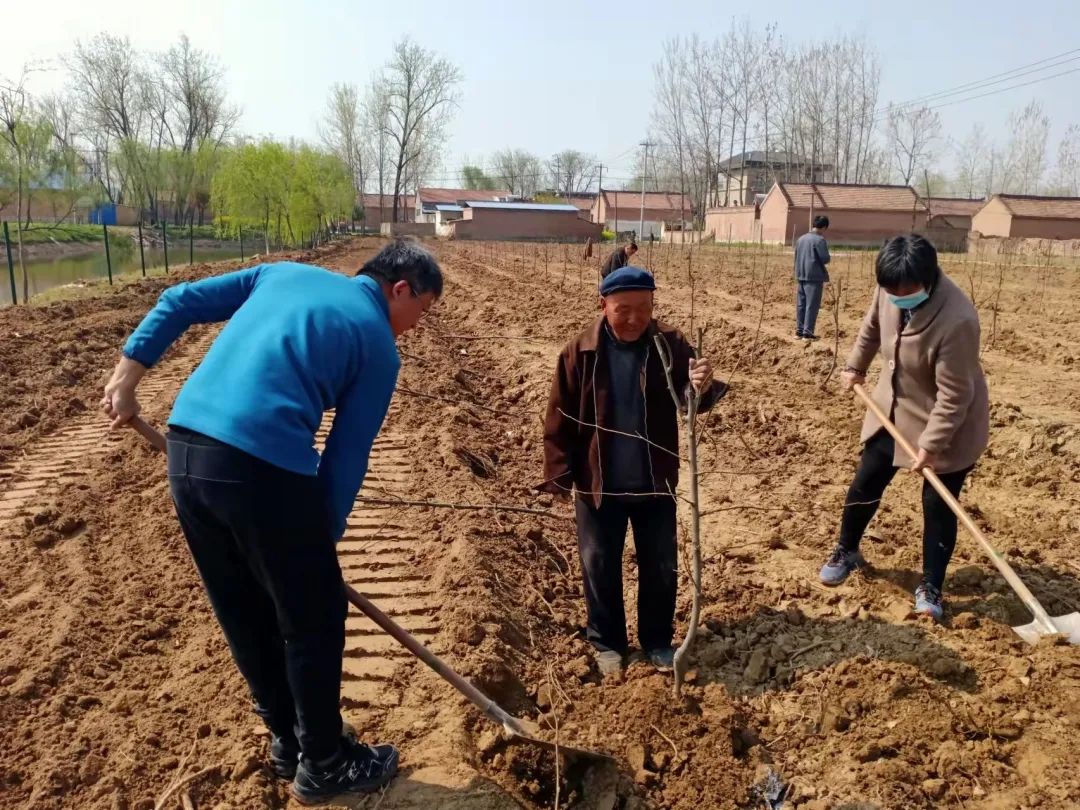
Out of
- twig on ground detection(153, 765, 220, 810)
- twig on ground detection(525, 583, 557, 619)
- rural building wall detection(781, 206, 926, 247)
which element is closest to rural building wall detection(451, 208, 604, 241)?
rural building wall detection(781, 206, 926, 247)

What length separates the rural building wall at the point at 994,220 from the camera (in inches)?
1719

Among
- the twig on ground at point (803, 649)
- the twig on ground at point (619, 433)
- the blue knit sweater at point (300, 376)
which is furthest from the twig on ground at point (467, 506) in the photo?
the blue knit sweater at point (300, 376)

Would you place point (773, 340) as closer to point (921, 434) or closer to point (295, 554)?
point (921, 434)

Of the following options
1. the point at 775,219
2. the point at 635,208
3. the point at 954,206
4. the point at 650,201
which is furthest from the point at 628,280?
the point at 650,201

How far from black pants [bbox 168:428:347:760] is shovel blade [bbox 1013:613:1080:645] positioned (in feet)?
8.70

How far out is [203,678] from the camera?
297 centimetres

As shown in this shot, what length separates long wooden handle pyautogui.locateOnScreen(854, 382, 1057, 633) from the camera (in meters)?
2.88

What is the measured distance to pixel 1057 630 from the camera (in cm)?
301

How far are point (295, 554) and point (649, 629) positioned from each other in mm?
1702

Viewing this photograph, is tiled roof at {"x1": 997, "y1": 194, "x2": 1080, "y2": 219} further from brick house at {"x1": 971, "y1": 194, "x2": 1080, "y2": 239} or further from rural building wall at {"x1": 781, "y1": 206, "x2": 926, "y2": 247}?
rural building wall at {"x1": 781, "y1": 206, "x2": 926, "y2": 247}

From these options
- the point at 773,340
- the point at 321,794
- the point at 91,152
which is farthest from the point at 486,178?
the point at 321,794

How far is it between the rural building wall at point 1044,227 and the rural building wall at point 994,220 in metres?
0.45

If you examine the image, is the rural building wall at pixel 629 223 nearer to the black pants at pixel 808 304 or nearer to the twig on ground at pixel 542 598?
the black pants at pixel 808 304

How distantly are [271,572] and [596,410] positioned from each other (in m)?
1.39
